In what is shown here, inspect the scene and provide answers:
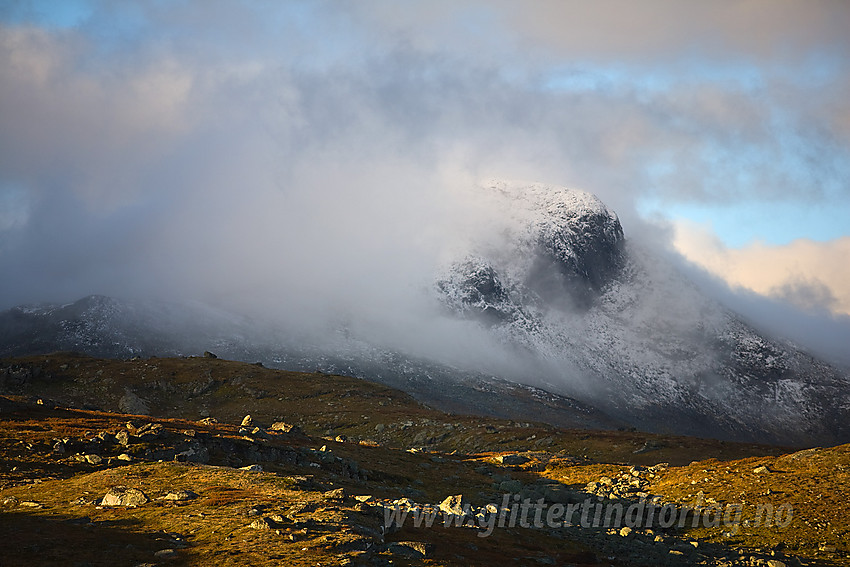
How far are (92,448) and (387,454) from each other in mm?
31910

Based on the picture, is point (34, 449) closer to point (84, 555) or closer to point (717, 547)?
point (84, 555)

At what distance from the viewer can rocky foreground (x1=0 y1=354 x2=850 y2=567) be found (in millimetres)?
22531

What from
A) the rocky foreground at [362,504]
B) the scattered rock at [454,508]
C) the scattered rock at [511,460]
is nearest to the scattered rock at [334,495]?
the rocky foreground at [362,504]

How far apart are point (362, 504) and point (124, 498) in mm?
12303

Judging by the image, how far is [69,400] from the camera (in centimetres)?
11331

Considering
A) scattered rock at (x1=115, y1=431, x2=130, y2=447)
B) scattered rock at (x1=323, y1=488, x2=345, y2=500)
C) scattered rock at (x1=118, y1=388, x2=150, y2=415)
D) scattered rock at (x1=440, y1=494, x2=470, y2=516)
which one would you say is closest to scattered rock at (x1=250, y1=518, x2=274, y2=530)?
scattered rock at (x1=323, y1=488, x2=345, y2=500)

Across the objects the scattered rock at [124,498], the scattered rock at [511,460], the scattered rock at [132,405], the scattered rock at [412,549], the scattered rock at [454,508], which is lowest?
the scattered rock at [132,405]

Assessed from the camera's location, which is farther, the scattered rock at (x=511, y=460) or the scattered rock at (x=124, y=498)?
the scattered rock at (x=511, y=460)

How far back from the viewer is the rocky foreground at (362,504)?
887 inches

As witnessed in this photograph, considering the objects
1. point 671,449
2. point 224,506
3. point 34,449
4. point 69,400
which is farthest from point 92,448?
point 69,400

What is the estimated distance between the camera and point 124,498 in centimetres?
2734

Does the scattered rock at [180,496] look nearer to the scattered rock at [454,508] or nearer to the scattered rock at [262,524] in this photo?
the scattered rock at [262,524]

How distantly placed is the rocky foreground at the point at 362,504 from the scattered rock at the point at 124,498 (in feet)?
0.24

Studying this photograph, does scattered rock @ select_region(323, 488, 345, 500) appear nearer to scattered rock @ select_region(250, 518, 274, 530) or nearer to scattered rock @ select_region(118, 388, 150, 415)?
scattered rock @ select_region(250, 518, 274, 530)
